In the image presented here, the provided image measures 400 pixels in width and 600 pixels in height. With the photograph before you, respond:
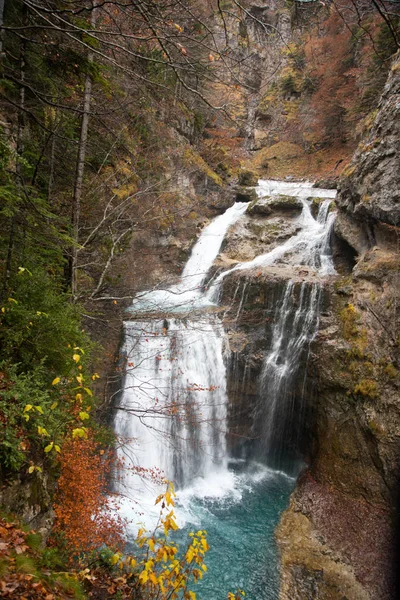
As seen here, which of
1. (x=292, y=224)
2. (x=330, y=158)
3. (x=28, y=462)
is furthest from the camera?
(x=330, y=158)

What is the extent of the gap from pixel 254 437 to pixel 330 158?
68.3ft

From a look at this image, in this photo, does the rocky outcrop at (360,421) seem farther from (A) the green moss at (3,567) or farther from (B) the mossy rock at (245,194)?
(B) the mossy rock at (245,194)

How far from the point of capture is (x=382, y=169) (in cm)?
1096

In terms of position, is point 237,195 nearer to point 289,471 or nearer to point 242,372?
point 242,372

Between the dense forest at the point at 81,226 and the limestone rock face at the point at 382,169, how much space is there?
3.85 metres

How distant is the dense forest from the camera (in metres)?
2.68

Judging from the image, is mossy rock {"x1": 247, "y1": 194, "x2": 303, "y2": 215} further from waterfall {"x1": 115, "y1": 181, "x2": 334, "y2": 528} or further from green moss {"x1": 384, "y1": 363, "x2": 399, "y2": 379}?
green moss {"x1": 384, "y1": 363, "x2": 399, "y2": 379}

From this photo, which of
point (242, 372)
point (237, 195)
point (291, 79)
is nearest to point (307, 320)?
point (242, 372)

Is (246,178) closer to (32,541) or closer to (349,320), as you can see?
(349,320)

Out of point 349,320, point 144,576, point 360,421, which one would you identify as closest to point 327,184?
point 349,320

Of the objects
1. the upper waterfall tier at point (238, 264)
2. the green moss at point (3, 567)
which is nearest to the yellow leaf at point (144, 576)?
the green moss at point (3, 567)

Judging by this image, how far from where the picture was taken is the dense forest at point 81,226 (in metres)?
2.68

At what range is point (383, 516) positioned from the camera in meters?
8.11

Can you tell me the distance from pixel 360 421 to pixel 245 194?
15.2 metres
